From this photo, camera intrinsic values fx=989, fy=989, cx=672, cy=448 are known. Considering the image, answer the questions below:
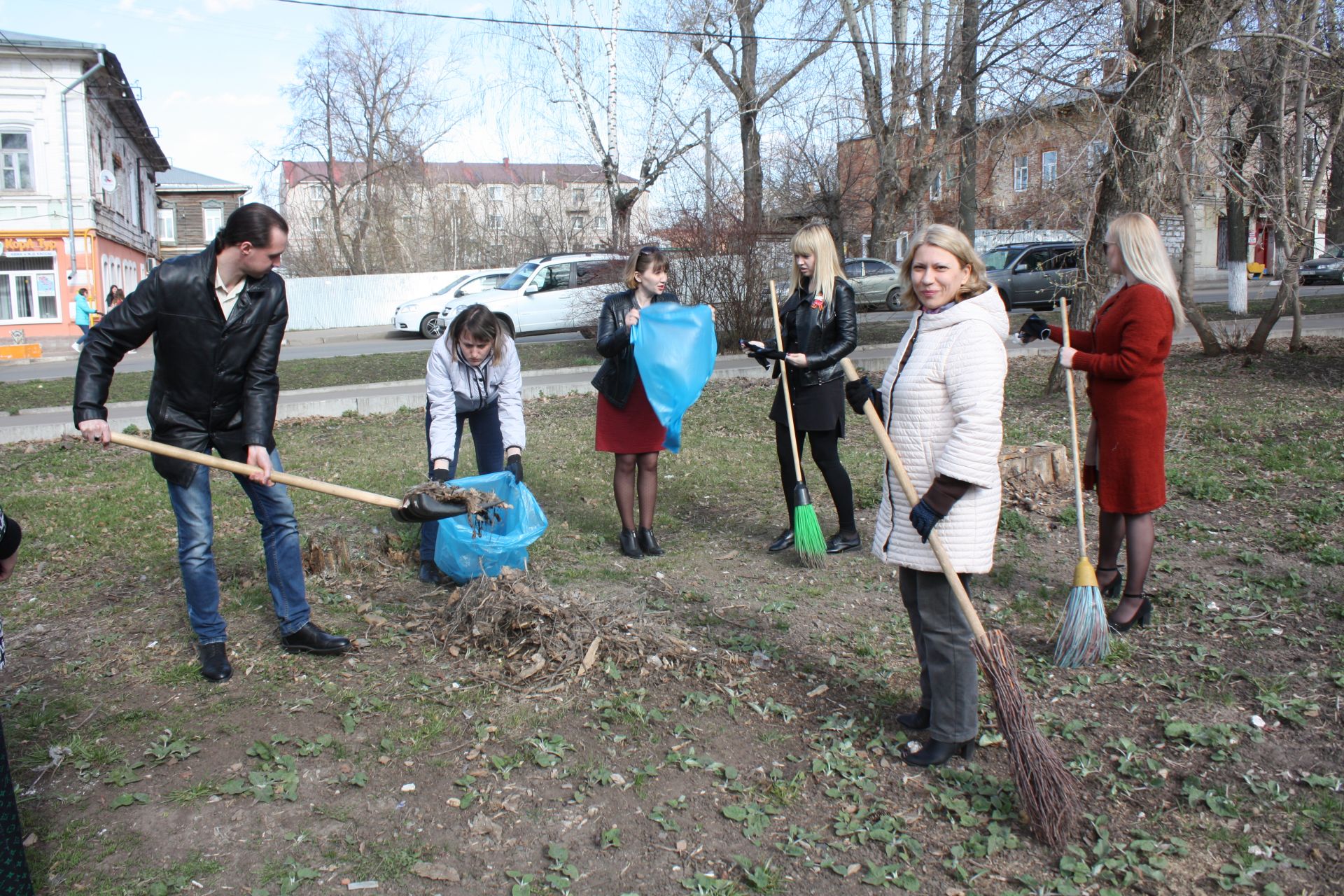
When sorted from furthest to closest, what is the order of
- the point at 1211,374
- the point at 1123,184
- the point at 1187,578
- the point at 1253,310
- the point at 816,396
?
the point at 1253,310 < the point at 1211,374 < the point at 1123,184 < the point at 816,396 < the point at 1187,578

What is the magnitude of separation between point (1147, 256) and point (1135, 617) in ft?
4.93

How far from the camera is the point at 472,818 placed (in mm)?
2951

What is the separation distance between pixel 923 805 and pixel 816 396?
258cm

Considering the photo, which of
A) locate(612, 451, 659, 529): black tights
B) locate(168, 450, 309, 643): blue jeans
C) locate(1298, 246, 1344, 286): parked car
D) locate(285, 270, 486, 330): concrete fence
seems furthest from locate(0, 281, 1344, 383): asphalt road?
locate(168, 450, 309, 643): blue jeans

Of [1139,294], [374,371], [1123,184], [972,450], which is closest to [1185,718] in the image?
[972,450]

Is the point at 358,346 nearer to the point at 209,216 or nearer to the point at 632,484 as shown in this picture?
the point at 632,484

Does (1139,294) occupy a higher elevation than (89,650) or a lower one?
higher

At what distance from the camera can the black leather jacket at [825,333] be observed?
507 cm

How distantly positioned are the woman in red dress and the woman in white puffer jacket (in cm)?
211

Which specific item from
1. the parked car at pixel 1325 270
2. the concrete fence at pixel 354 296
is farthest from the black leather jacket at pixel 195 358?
the parked car at pixel 1325 270

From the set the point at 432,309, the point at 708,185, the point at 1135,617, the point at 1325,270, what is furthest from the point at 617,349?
the point at 1325,270

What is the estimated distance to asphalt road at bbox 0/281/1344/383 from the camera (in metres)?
17.2

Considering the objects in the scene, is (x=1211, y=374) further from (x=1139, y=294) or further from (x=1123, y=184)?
(x=1139, y=294)

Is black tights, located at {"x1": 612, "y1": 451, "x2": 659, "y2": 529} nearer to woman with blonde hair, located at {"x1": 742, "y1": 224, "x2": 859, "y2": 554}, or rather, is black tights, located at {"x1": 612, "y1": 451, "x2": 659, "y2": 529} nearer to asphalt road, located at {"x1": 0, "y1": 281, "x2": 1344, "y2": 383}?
woman with blonde hair, located at {"x1": 742, "y1": 224, "x2": 859, "y2": 554}
